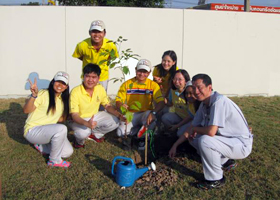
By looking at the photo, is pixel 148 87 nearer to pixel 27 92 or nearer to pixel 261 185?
pixel 261 185

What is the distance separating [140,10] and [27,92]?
3.57 m

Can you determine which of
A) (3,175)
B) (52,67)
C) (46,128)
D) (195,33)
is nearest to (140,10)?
(195,33)

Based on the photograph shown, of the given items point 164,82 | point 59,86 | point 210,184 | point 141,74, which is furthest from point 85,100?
point 210,184

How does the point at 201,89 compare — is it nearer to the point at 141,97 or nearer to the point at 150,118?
the point at 150,118

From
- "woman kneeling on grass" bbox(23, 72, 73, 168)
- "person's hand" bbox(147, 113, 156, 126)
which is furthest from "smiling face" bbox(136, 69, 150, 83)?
"woman kneeling on grass" bbox(23, 72, 73, 168)

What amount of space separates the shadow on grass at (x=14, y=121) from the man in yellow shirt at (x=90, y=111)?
0.97 m

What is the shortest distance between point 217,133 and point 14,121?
12.1 feet

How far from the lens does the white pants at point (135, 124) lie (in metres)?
3.77

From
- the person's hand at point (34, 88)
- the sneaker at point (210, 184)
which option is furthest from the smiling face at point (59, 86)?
the sneaker at point (210, 184)

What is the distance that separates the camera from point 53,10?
6215mm

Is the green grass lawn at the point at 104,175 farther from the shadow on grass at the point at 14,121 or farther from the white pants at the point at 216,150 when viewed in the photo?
the white pants at the point at 216,150

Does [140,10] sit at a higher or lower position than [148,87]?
higher

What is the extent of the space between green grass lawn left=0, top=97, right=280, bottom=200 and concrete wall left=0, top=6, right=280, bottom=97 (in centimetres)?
283

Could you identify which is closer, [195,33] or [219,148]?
[219,148]
